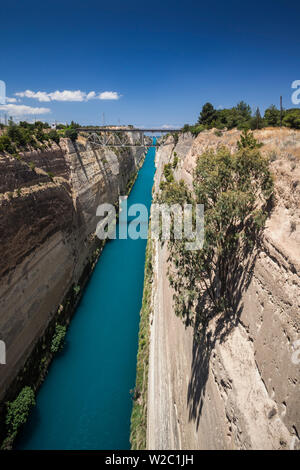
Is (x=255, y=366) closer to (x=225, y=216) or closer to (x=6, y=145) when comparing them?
(x=225, y=216)

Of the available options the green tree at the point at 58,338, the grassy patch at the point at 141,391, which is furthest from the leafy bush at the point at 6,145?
the grassy patch at the point at 141,391

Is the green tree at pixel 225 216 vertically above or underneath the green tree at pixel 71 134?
underneath

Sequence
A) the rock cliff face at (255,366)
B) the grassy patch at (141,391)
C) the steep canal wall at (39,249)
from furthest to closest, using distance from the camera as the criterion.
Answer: the steep canal wall at (39,249)
the grassy patch at (141,391)
the rock cliff face at (255,366)

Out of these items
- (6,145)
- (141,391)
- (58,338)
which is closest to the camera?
(141,391)

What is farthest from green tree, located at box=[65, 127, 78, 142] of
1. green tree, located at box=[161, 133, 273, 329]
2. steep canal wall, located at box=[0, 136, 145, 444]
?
green tree, located at box=[161, 133, 273, 329]

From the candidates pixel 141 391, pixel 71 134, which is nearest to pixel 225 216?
pixel 141 391

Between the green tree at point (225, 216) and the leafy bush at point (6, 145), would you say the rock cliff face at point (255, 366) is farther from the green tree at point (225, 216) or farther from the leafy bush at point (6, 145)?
the leafy bush at point (6, 145)

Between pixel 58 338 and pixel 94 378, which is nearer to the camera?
pixel 94 378

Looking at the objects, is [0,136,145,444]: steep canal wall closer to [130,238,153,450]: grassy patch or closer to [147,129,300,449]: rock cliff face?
[130,238,153,450]: grassy patch
